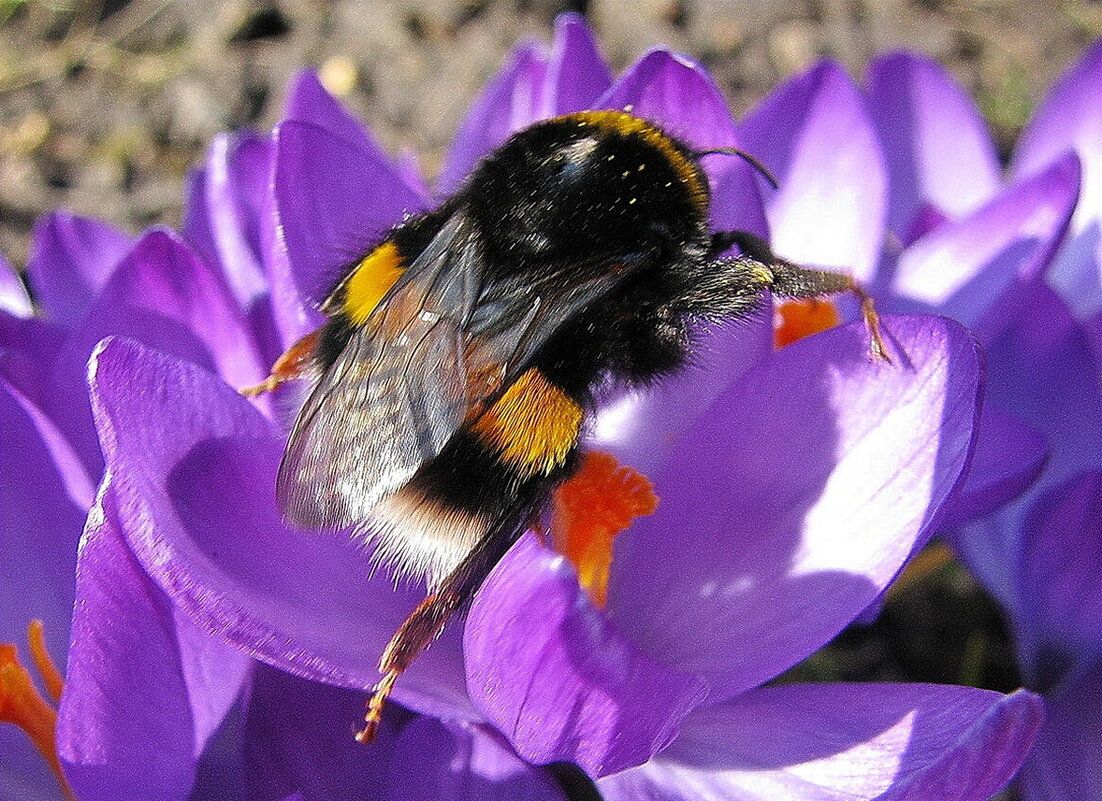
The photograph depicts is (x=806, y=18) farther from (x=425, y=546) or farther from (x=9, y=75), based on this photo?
(x=425, y=546)

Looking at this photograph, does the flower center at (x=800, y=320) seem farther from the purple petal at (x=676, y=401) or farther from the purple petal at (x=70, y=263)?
the purple petal at (x=70, y=263)

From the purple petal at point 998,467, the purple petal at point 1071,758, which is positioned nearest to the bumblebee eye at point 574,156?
the purple petal at point 998,467

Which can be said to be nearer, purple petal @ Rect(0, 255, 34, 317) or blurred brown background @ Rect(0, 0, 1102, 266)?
purple petal @ Rect(0, 255, 34, 317)

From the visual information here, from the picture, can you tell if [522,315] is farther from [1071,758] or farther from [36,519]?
[1071,758]

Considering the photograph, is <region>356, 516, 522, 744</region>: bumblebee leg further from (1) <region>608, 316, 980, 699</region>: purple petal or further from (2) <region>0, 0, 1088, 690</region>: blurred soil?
(2) <region>0, 0, 1088, 690</region>: blurred soil

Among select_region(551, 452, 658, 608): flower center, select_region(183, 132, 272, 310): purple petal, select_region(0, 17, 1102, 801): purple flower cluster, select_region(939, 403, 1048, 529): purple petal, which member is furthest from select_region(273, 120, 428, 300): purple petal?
select_region(939, 403, 1048, 529): purple petal

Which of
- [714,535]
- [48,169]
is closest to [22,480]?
[714,535]

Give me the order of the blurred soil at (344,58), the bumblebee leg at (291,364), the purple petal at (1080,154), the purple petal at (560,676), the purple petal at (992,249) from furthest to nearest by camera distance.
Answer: the blurred soil at (344,58) < the purple petal at (1080,154) < the purple petal at (992,249) < the bumblebee leg at (291,364) < the purple petal at (560,676)
